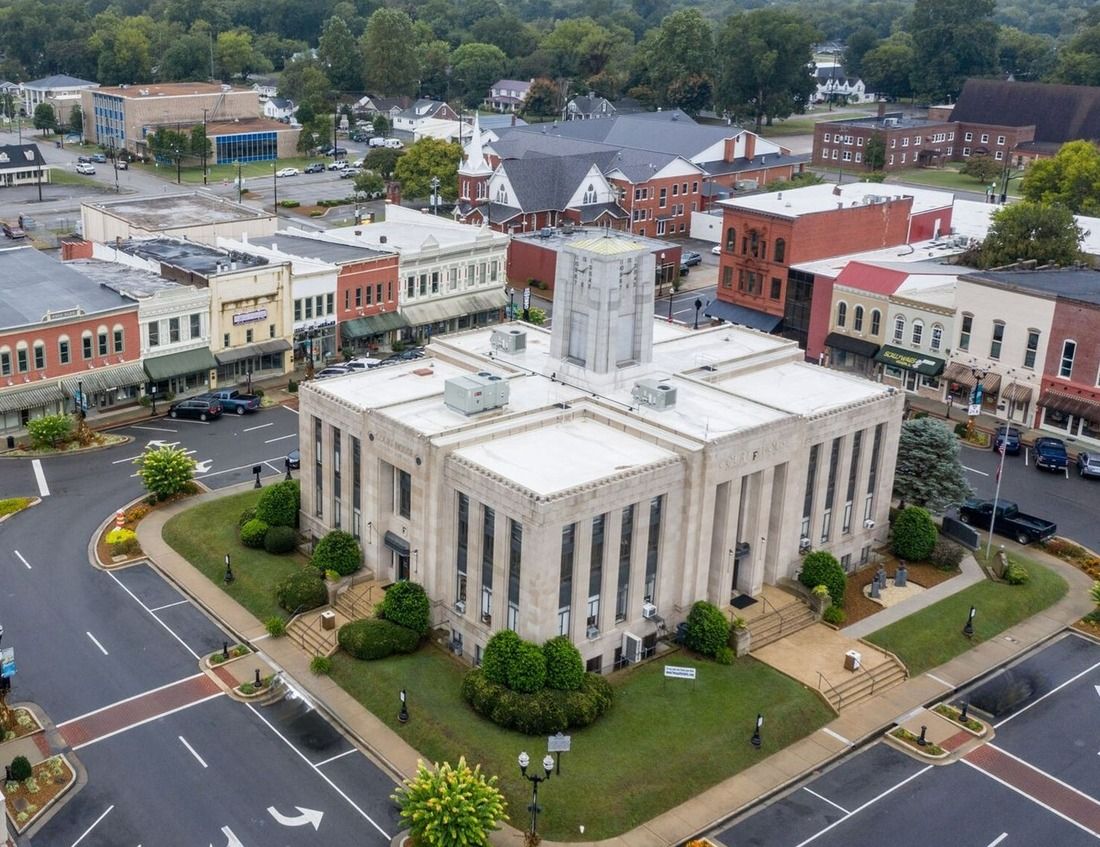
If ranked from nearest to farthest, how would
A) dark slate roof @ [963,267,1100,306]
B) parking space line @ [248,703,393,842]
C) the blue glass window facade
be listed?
1. parking space line @ [248,703,393,842]
2. dark slate roof @ [963,267,1100,306]
3. the blue glass window facade

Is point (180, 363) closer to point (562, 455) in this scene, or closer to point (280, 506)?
point (280, 506)

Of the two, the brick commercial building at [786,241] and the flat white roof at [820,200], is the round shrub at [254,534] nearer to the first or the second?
the brick commercial building at [786,241]

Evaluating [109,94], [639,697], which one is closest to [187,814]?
[639,697]

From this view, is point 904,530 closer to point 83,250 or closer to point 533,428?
point 533,428

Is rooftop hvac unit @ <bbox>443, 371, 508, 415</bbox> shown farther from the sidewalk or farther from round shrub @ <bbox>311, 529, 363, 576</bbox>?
the sidewalk

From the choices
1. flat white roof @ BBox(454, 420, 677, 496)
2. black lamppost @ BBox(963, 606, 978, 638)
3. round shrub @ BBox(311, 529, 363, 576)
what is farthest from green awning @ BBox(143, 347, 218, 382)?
black lamppost @ BBox(963, 606, 978, 638)

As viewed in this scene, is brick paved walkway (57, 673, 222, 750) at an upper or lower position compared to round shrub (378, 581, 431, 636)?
lower
